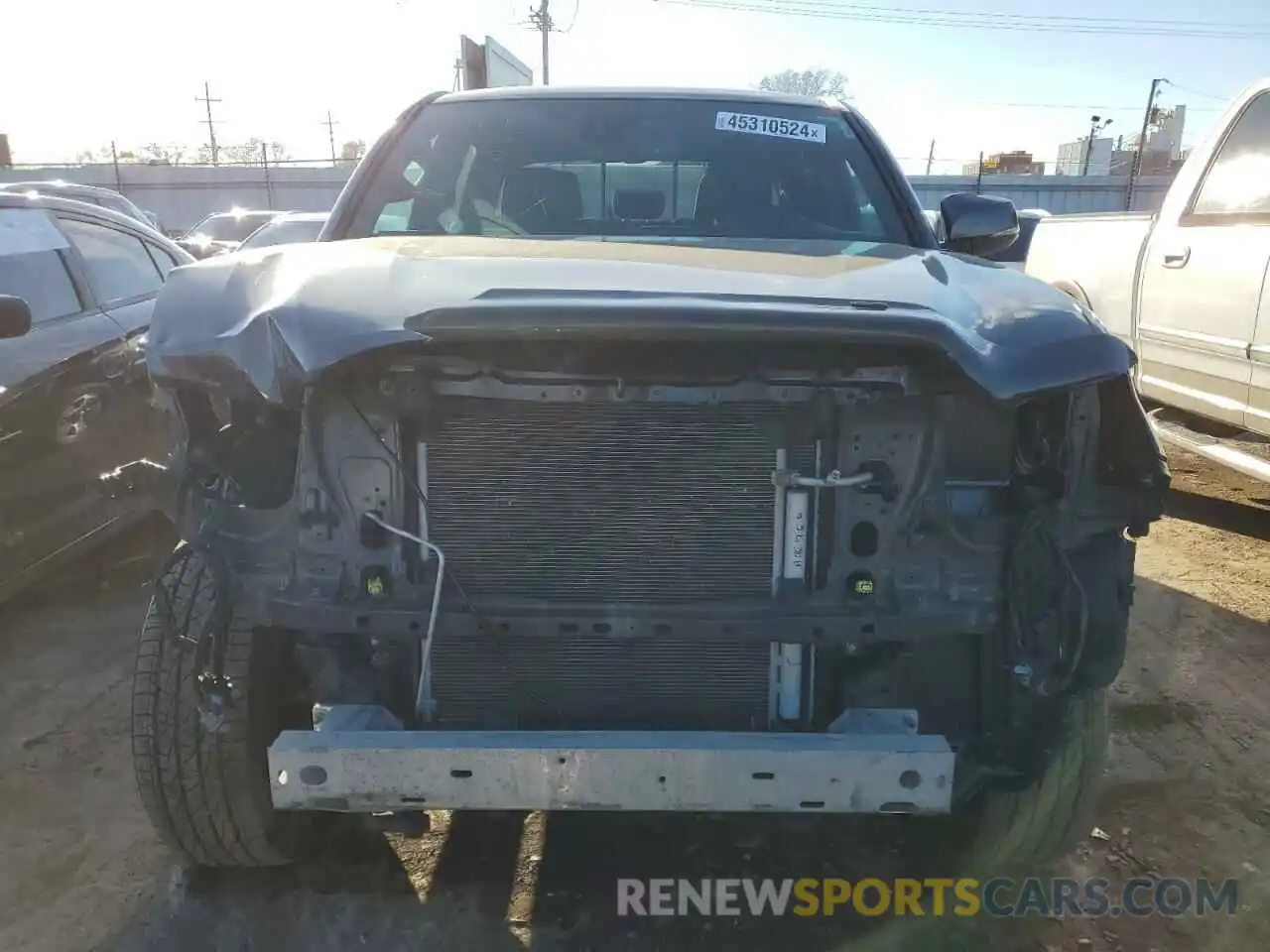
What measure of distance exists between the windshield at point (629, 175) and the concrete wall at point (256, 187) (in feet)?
86.5

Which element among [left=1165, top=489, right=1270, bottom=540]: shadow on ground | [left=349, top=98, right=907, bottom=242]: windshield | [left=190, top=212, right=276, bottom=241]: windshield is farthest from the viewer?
[left=190, top=212, right=276, bottom=241]: windshield

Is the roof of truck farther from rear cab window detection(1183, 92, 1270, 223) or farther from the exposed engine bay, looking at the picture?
rear cab window detection(1183, 92, 1270, 223)

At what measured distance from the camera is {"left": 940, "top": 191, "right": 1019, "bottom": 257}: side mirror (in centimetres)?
334

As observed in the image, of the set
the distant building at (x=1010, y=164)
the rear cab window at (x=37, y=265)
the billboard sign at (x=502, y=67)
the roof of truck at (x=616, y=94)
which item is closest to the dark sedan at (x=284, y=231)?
the billboard sign at (x=502, y=67)

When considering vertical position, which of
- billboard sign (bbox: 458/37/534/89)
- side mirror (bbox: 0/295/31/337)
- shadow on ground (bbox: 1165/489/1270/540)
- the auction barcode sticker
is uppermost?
billboard sign (bbox: 458/37/534/89)

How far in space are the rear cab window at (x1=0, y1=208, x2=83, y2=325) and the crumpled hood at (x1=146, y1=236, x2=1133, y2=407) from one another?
7.38ft

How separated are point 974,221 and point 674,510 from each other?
187 cm

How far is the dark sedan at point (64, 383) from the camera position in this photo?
3752 mm

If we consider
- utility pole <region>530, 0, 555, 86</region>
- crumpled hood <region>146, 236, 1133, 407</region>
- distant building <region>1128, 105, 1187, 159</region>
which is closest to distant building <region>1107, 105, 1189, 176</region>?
distant building <region>1128, 105, 1187, 159</region>

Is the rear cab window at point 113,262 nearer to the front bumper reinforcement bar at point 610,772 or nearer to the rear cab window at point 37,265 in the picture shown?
the rear cab window at point 37,265

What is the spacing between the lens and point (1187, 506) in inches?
238

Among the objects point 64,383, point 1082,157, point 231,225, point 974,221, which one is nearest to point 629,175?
Answer: point 974,221

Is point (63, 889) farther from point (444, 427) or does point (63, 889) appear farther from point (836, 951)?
point (836, 951)

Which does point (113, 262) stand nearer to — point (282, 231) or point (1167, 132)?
point (282, 231)
